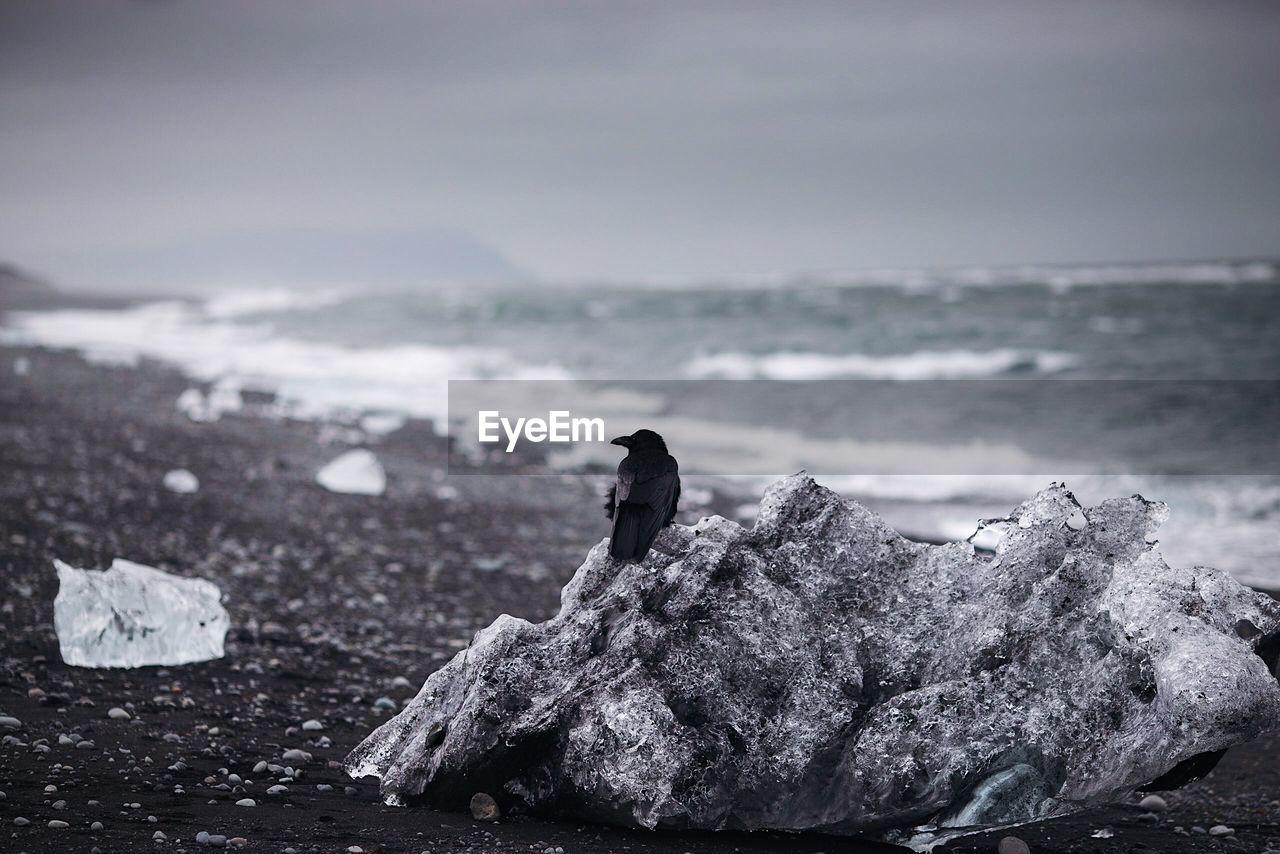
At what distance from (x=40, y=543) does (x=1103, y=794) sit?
8288mm

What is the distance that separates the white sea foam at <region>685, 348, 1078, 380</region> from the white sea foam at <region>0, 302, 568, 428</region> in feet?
18.3

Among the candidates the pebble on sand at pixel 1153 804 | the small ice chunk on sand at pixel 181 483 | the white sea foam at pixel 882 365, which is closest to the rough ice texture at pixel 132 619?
the small ice chunk on sand at pixel 181 483

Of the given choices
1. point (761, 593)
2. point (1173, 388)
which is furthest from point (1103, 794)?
point (1173, 388)

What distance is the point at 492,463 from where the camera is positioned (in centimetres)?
1645

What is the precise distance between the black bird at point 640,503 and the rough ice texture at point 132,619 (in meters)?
3.18

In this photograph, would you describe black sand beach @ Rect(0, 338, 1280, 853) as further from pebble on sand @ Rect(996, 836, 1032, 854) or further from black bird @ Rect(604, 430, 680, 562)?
black bird @ Rect(604, 430, 680, 562)

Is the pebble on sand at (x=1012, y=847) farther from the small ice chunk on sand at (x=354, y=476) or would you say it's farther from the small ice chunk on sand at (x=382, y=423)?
the small ice chunk on sand at (x=382, y=423)

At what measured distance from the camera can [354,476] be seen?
13445mm

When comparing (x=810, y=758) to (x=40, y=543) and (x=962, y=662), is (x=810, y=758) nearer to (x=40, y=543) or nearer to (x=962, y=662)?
(x=962, y=662)

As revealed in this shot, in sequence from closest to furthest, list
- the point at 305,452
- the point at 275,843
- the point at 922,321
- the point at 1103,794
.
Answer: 1. the point at 275,843
2. the point at 1103,794
3. the point at 305,452
4. the point at 922,321

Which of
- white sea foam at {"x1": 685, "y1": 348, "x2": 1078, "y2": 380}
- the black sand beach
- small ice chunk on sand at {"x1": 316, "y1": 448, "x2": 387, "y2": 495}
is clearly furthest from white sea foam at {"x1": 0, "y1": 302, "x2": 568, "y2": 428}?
the black sand beach

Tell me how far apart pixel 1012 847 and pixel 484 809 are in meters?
2.35

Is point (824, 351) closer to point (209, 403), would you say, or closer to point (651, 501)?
point (209, 403)

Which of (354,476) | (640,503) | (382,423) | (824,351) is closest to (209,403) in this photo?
(382,423)
